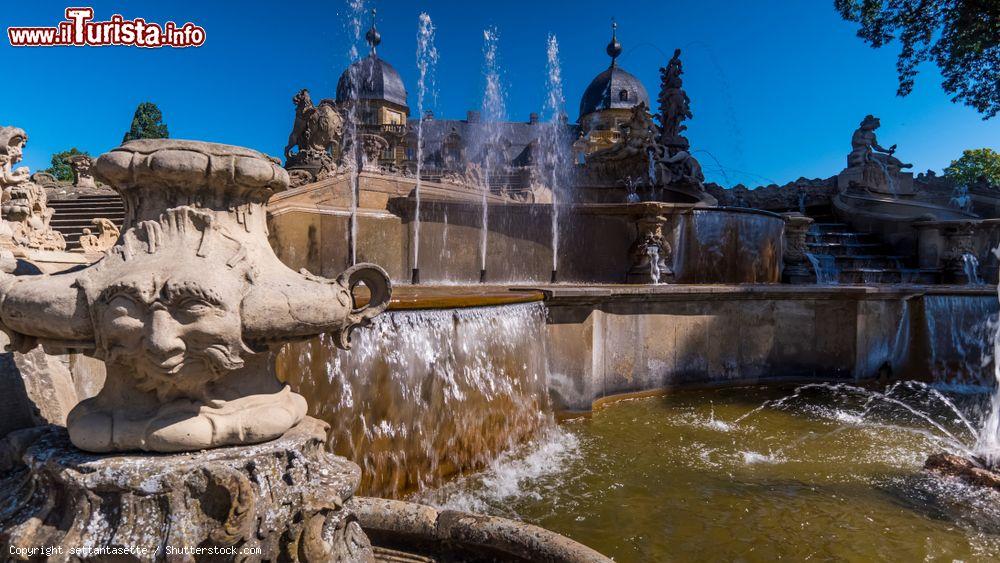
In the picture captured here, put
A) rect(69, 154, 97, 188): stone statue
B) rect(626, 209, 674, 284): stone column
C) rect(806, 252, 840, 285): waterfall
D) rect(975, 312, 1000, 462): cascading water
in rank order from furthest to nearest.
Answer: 1. rect(69, 154, 97, 188): stone statue
2. rect(806, 252, 840, 285): waterfall
3. rect(626, 209, 674, 284): stone column
4. rect(975, 312, 1000, 462): cascading water

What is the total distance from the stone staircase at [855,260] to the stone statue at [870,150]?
12.6 ft

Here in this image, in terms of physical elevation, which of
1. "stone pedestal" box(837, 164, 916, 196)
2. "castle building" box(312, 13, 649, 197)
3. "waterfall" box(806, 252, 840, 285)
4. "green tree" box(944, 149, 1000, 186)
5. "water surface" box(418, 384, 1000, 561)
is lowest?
"water surface" box(418, 384, 1000, 561)

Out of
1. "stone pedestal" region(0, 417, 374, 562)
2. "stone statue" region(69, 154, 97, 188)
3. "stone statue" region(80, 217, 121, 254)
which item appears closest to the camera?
"stone pedestal" region(0, 417, 374, 562)

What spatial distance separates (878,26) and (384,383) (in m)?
22.3

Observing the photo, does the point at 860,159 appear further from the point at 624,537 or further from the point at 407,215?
the point at 624,537

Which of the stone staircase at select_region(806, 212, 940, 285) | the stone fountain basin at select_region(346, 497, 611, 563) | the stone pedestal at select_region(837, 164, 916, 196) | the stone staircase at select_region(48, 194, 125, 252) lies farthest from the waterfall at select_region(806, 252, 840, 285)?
the stone staircase at select_region(48, 194, 125, 252)

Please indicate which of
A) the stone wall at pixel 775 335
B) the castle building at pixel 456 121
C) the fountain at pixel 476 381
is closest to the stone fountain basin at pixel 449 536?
the fountain at pixel 476 381

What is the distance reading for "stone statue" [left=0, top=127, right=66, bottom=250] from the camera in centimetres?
477

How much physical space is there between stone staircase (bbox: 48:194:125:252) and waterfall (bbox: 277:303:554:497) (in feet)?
40.7

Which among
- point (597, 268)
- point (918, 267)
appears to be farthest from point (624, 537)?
point (918, 267)

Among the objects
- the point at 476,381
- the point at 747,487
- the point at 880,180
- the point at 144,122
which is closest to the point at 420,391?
the point at 476,381

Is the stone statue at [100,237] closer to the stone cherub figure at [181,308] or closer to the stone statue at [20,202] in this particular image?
the stone statue at [20,202]

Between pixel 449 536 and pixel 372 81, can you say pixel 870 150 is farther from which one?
pixel 372 81

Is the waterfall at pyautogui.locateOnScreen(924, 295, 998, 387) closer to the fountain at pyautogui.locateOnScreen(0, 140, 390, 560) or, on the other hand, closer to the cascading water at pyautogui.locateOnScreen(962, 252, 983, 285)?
the cascading water at pyautogui.locateOnScreen(962, 252, 983, 285)
